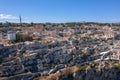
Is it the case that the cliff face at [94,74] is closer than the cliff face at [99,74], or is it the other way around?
the cliff face at [94,74]

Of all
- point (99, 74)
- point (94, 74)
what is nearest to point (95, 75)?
point (94, 74)

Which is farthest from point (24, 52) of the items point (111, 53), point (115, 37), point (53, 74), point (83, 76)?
point (115, 37)

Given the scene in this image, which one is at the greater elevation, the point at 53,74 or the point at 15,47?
the point at 15,47

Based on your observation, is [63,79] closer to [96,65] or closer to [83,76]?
[83,76]

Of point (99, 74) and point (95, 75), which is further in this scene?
point (99, 74)

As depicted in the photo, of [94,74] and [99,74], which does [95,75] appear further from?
[99,74]

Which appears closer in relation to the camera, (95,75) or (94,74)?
(95,75)

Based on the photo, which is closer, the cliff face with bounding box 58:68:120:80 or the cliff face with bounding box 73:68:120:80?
the cliff face with bounding box 58:68:120:80

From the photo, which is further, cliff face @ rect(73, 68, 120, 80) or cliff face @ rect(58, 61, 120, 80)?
cliff face @ rect(73, 68, 120, 80)

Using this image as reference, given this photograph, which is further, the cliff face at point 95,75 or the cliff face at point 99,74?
the cliff face at point 99,74

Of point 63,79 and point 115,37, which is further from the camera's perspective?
point 115,37

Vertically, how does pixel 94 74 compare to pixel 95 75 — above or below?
above
